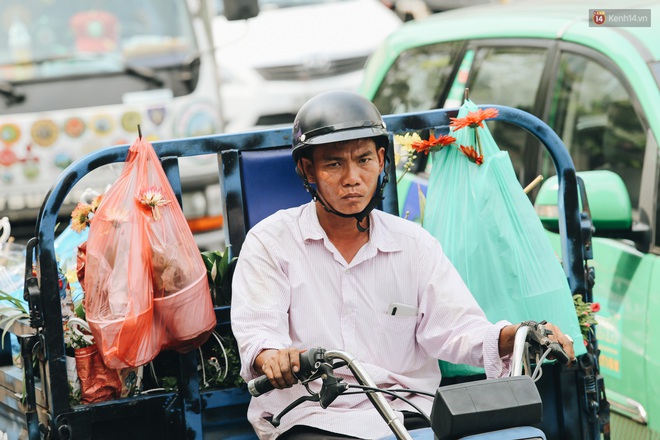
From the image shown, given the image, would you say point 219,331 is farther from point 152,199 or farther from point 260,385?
point 260,385

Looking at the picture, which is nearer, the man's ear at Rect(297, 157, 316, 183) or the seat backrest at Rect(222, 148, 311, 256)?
the man's ear at Rect(297, 157, 316, 183)

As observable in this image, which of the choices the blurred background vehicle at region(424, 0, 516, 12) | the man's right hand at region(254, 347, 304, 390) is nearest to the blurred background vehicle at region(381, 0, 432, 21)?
the blurred background vehicle at region(424, 0, 516, 12)

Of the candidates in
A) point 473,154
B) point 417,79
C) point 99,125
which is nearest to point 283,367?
point 473,154

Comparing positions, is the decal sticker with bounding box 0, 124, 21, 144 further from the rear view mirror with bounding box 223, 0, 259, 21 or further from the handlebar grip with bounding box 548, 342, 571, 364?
the handlebar grip with bounding box 548, 342, 571, 364

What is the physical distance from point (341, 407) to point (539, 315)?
2.50 feet

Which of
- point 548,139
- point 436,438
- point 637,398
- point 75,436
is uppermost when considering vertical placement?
point 548,139

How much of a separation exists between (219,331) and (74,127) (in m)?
3.95

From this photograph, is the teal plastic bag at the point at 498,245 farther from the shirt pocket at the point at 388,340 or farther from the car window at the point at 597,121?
the car window at the point at 597,121

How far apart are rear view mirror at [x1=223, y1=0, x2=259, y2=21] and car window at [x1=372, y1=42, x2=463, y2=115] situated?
1750 mm

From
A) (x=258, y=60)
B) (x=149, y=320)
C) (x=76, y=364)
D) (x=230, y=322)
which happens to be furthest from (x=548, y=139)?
(x=258, y=60)

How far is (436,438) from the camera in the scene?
2.54 meters

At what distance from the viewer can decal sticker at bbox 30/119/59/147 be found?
23.4 ft

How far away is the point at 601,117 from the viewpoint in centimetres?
467

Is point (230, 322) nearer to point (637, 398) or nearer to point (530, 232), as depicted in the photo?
point (530, 232)
